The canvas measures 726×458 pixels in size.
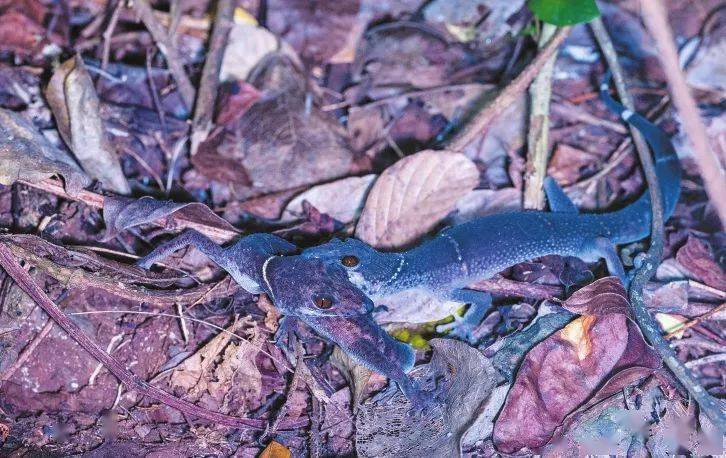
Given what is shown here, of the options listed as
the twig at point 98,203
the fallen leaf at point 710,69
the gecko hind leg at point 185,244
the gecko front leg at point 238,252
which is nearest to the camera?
the gecko front leg at point 238,252

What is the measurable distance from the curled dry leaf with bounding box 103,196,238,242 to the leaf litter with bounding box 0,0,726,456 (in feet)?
0.07

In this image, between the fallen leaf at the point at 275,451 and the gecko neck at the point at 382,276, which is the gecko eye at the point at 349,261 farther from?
the fallen leaf at the point at 275,451

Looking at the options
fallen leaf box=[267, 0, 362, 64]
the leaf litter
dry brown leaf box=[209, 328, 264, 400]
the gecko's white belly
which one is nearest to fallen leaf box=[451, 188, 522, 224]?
the leaf litter

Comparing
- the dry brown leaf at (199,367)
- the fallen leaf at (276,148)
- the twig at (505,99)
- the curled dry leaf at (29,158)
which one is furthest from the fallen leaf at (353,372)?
the curled dry leaf at (29,158)

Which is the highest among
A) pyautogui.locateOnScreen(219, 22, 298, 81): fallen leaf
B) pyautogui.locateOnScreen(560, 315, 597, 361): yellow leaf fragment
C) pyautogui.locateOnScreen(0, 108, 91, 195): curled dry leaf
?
pyautogui.locateOnScreen(219, 22, 298, 81): fallen leaf

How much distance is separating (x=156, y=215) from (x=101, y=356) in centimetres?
108

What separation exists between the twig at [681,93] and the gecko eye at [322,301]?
232cm

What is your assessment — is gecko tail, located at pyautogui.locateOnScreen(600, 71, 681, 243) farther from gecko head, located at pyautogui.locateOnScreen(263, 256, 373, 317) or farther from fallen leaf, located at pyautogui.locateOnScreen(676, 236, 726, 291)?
gecko head, located at pyautogui.locateOnScreen(263, 256, 373, 317)

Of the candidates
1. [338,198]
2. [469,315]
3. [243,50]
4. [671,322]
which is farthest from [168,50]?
[671,322]

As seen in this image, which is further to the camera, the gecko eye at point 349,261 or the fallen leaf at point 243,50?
the fallen leaf at point 243,50

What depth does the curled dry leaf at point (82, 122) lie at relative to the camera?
15.2 feet

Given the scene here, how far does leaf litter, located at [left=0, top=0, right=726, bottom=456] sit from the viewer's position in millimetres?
3883

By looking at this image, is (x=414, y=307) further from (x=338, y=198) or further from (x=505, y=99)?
(x=505, y=99)

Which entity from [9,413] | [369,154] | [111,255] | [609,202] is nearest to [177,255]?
[111,255]
